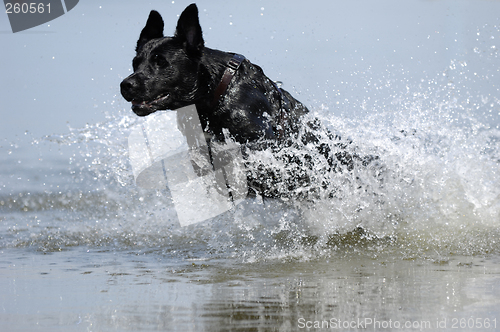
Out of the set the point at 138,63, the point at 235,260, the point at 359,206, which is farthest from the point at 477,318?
the point at 138,63

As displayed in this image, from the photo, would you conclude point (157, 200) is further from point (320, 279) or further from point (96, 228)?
point (320, 279)

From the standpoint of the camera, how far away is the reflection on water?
189 centimetres

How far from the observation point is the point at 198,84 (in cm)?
355

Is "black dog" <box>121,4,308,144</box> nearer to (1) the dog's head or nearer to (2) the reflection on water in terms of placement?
(1) the dog's head

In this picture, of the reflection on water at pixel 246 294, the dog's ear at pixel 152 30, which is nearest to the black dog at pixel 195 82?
the dog's ear at pixel 152 30

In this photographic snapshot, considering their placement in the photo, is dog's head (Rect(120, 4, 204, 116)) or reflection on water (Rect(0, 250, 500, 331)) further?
dog's head (Rect(120, 4, 204, 116))

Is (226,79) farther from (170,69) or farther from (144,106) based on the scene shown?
(144,106)

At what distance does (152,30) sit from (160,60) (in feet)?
1.06

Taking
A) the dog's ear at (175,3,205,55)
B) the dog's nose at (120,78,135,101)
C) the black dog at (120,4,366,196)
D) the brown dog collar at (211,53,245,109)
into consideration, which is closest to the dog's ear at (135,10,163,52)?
the black dog at (120,4,366,196)

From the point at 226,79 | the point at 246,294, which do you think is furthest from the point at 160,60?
the point at 246,294

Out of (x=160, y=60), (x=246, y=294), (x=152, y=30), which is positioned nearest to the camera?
(x=246, y=294)

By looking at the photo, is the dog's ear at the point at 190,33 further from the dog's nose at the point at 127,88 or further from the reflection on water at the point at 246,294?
the reflection on water at the point at 246,294

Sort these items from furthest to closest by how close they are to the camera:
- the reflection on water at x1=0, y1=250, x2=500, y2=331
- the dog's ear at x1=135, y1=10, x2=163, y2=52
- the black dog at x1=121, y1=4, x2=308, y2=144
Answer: the dog's ear at x1=135, y1=10, x2=163, y2=52
the black dog at x1=121, y1=4, x2=308, y2=144
the reflection on water at x1=0, y1=250, x2=500, y2=331

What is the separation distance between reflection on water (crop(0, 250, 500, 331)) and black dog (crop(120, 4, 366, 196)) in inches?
40.0
